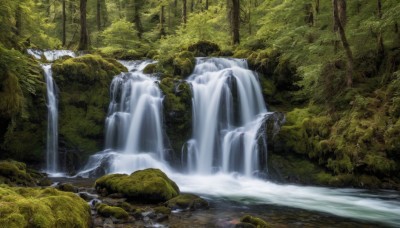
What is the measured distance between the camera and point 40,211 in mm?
5383

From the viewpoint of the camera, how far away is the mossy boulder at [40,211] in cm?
500

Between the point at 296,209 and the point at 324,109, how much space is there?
6.22 meters

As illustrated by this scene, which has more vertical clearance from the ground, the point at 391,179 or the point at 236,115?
the point at 236,115

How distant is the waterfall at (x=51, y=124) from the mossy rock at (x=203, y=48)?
776 centimetres

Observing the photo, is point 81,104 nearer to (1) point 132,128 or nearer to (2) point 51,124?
(2) point 51,124

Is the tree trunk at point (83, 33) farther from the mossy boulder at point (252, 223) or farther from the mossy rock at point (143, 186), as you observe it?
the mossy boulder at point (252, 223)

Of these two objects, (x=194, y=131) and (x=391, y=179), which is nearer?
(x=391, y=179)

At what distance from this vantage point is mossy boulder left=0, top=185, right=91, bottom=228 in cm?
500

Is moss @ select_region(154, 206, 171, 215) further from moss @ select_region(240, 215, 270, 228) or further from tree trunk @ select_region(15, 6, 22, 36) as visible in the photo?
tree trunk @ select_region(15, 6, 22, 36)

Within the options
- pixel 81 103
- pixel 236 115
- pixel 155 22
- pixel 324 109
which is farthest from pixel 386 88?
pixel 155 22

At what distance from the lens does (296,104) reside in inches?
672

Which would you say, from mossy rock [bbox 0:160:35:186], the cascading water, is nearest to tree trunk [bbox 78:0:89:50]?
the cascading water

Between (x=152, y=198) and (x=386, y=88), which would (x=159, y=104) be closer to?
(x=152, y=198)

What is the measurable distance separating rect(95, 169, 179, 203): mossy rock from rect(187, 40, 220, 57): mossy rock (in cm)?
1191
